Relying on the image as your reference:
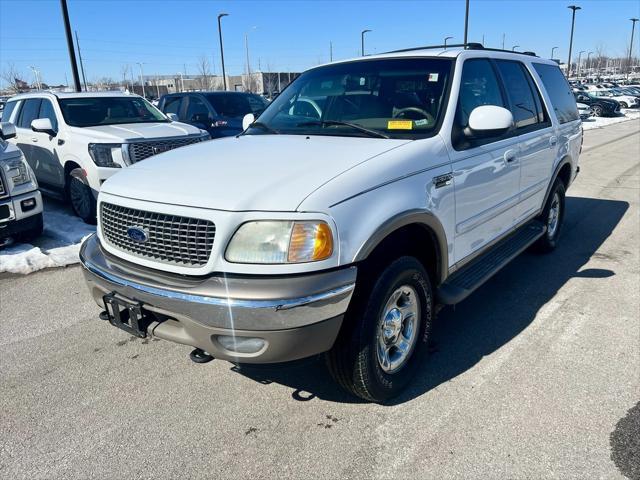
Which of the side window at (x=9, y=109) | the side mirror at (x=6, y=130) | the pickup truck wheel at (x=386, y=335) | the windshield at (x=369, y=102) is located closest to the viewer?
the pickup truck wheel at (x=386, y=335)

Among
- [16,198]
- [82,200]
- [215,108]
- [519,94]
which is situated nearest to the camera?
[519,94]

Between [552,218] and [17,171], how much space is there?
20.0 feet

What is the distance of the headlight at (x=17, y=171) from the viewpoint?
220 inches

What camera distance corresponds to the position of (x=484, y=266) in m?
3.89

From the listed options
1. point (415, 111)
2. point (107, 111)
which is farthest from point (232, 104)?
point (415, 111)

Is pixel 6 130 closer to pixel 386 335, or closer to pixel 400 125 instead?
pixel 400 125

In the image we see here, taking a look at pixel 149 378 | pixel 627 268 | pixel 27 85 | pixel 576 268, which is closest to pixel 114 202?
pixel 149 378

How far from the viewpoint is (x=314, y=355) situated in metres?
2.55

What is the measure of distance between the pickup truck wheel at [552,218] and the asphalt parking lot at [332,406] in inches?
47.5

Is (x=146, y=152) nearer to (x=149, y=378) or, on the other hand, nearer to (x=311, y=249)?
(x=149, y=378)

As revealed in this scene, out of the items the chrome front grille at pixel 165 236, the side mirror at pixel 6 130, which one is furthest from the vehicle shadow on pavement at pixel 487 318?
the side mirror at pixel 6 130

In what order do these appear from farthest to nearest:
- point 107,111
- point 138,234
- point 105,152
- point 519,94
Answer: point 107,111 → point 105,152 → point 519,94 → point 138,234

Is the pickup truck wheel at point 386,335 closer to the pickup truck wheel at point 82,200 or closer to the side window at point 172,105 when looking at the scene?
the pickup truck wheel at point 82,200

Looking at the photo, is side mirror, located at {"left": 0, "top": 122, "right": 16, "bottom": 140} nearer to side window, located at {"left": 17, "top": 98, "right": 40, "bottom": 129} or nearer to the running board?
side window, located at {"left": 17, "top": 98, "right": 40, "bottom": 129}
